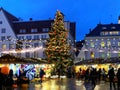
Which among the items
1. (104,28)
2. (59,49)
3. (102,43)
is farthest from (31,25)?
(59,49)

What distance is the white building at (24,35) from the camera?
91006 millimetres

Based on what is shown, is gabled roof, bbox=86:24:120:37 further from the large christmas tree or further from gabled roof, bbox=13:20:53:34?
the large christmas tree

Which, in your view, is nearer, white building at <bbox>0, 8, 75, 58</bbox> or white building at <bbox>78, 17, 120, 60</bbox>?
white building at <bbox>0, 8, 75, 58</bbox>

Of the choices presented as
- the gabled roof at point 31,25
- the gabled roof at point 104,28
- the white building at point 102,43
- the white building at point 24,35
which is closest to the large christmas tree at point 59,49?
the white building at point 24,35

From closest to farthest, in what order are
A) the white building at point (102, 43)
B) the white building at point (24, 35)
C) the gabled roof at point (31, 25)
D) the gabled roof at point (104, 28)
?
the white building at point (24, 35), the gabled roof at point (31, 25), the white building at point (102, 43), the gabled roof at point (104, 28)

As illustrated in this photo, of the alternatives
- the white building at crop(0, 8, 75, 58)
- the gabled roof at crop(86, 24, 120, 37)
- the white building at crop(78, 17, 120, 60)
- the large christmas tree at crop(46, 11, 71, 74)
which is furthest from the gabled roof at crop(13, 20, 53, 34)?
the large christmas tree at crop(46, 11, 71, 74)

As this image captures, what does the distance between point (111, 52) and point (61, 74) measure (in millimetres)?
37915

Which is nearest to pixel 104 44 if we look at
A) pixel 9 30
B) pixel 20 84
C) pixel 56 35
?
pixel 9 30

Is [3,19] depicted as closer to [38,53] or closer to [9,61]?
[38,53]

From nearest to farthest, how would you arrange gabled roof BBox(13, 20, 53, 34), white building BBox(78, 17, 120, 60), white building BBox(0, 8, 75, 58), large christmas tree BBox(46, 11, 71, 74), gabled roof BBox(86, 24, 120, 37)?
large christmas tree BBox(46, 11, 71, 74), white building BBox(0, 8, 75, 58), gabled roof BBox(13, 20, 53, 34), white building BBox(78, 17, 120, 60), gabled roof BBox(86, 24, 120, 37)

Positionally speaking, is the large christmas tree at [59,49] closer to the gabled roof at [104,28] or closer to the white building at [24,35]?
the white building at [24,35]

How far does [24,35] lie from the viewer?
9494 centimetres

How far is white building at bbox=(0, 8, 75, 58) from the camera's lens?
91.0 meters

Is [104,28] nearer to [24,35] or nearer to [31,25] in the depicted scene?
[31,25]
